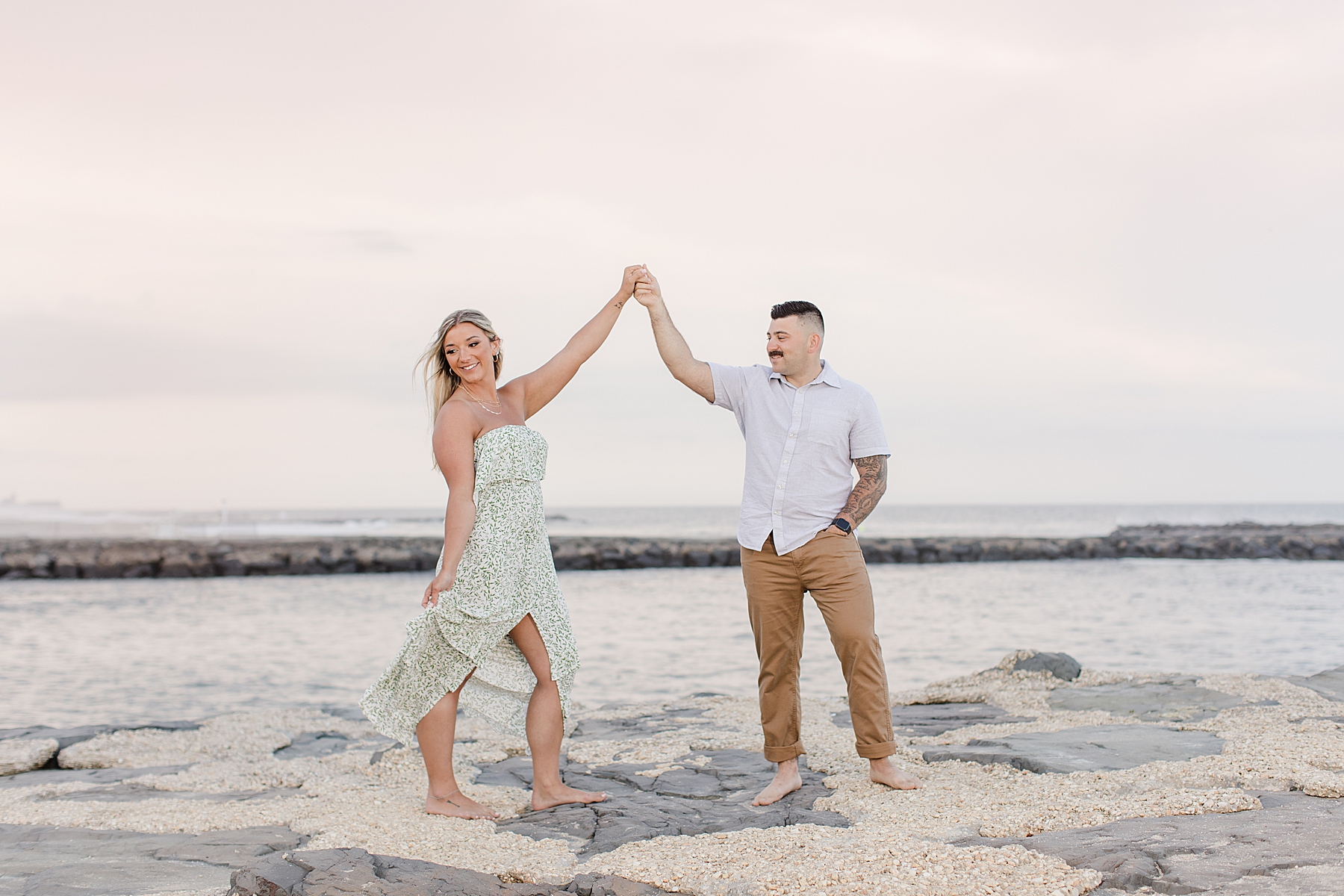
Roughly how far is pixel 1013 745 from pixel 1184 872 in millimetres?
1839

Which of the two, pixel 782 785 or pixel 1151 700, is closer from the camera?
pixel 782 785

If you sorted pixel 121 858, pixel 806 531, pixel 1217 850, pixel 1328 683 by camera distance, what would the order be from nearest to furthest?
pixel 1217 850
pixel 121 858
pixel 806 531
pixel 1328 683

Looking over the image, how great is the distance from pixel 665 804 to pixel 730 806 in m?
0.25

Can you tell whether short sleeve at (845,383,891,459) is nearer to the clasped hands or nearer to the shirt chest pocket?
the shirt chest pocket

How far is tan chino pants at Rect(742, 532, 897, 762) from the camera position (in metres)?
3.55

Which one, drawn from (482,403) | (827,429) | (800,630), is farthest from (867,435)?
(482,403)

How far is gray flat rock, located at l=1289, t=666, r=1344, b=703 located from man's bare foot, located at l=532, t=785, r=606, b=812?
13.5ft

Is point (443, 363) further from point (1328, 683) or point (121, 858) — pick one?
point (1328, 683)

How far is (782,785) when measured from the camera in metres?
3.59

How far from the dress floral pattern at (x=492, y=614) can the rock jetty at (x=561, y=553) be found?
53.2ft

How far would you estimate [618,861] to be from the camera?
2.79m

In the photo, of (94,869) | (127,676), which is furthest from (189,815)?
(127,676)

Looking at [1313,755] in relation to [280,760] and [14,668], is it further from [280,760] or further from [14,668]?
[14,668]

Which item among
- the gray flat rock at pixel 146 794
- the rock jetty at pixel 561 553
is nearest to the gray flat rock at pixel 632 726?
the gray flat rock at pixel 146 794
